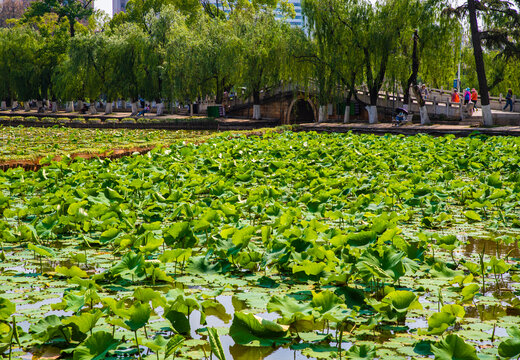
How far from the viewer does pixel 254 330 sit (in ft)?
7.91

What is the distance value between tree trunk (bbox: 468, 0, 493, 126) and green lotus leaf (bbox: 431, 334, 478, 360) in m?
18.7

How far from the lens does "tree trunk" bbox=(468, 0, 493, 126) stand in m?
19.2

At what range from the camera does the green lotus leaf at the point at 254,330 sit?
7.72 ft

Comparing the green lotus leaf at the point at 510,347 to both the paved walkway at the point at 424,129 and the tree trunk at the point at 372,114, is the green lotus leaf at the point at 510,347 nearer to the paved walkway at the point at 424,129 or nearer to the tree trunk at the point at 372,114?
the paved walkway at the point at 424,129

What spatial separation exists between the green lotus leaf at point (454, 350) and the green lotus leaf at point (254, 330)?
687 mm

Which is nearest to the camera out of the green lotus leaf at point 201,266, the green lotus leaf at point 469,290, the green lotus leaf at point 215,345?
the green lotus leaf at point 215,345

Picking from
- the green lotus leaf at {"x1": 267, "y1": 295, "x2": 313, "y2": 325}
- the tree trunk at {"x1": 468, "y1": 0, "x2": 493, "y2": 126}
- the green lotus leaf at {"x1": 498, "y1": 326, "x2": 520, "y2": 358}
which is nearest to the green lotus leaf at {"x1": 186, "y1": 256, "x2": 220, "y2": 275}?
the green lotus leaf at {"x1": 267, "y1": 295, "x2": 313, "y2": 325}

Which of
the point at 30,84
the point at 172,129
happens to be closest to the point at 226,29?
the point at 172,129

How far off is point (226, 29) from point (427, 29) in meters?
10.1

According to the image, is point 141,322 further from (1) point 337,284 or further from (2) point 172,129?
(2) point 172,129

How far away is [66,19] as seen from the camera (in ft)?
129

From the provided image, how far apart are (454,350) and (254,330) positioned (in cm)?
80

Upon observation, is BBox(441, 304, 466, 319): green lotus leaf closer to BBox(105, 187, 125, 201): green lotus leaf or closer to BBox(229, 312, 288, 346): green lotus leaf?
BBox(229, 312, 288, 346): green lotus leaf

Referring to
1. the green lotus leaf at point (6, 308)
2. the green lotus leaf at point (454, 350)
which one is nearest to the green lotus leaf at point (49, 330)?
the green lotus leaf at point (6, 308)
